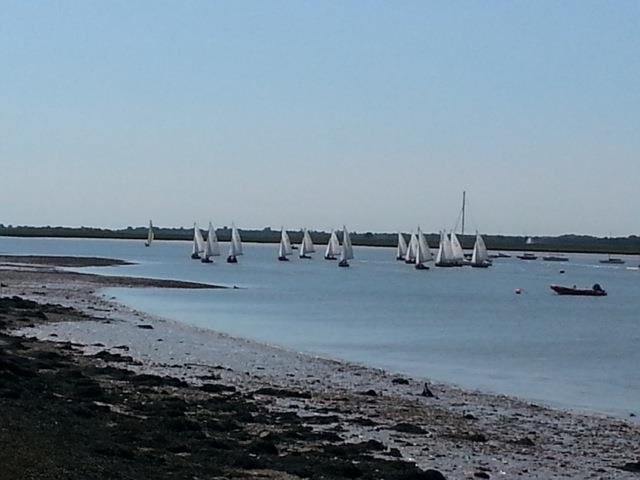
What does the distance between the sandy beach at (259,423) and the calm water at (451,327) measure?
13.1 feet

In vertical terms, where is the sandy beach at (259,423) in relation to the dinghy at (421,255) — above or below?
below

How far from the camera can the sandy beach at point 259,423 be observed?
1496 centimetres

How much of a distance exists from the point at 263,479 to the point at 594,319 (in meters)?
52.6

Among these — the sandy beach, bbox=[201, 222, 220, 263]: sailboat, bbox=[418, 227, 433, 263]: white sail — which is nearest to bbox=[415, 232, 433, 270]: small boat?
bbox=[418, 227, 433, 263]: white sail

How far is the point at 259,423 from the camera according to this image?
1942cm

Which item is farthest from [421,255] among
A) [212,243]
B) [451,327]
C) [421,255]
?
[451,327]

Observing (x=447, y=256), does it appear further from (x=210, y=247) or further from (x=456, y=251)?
(x=210, y=247)

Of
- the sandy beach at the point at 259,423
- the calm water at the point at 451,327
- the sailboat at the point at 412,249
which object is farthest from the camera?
the sailboat at the point at 412,249

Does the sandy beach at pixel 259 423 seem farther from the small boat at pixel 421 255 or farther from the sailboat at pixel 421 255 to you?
the sailboat at pixel 421 255

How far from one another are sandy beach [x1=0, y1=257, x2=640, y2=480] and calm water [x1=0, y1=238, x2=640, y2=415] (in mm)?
3985

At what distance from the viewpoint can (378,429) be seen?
65.6 feet

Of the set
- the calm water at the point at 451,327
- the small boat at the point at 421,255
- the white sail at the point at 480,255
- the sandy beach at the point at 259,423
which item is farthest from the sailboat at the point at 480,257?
the sandy beach at the point at 259,423

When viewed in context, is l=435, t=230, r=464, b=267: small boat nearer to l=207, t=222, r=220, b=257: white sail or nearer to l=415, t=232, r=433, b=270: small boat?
l=415, t=232, r=433, b=270: small boat

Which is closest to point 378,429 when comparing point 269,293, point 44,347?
point 44,347
